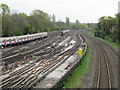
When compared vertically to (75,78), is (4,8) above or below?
above

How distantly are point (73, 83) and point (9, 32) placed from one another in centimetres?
3095

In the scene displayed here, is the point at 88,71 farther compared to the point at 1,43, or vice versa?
the point at 1,43

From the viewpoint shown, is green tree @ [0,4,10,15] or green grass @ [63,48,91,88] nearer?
green grass @ [63,48,91,88]

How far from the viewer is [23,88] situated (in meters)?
8.71

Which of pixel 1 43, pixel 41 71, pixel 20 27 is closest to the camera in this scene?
pixel 41 71

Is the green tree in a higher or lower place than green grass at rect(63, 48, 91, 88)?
higher

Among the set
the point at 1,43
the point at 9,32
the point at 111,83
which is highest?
the point at 9,32

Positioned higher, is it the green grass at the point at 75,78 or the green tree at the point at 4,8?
the green tree at the point at 4,8

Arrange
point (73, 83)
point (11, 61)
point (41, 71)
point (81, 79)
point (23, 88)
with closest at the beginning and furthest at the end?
1. point (23, 88)
2. point (73, 83)
3. point (81, 79)
4. point (41, 71)
5. point (11, 61)

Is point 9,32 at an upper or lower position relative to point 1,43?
upper

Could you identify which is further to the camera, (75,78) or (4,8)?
(4,8)

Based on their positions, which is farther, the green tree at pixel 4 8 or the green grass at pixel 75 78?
the green tree at pixel 4 8

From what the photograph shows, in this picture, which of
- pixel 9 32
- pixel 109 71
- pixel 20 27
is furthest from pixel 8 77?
pixel 20 27

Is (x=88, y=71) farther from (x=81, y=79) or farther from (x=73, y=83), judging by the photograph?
(x=73, y=83)
